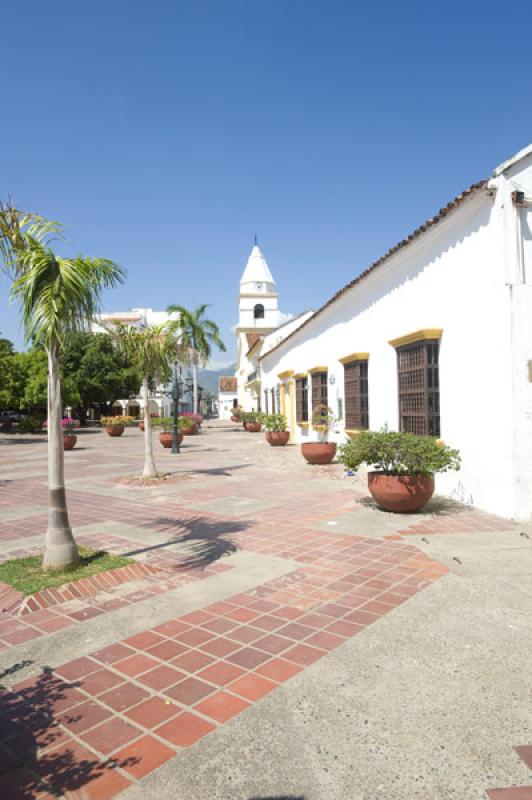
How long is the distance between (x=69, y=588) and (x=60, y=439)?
1.38m

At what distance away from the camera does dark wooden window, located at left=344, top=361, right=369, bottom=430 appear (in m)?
12.3

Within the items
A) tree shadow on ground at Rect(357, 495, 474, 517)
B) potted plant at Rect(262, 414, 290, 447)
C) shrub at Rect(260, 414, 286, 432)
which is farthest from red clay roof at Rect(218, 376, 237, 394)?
tree shadow on ground at Rect(357, 495, 474, 517)

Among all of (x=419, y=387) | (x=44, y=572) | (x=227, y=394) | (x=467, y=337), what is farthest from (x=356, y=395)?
(x=227, y=394)

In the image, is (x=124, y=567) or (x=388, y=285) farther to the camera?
(x=388, y=285)

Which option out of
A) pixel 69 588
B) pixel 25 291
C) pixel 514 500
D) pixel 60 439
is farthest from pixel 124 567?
pixel 514 500

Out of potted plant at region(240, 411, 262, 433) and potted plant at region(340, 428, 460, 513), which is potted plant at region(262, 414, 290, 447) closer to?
potted plant at region(240, 411, 262, 433)

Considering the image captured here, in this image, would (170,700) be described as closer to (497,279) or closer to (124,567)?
(124,567)

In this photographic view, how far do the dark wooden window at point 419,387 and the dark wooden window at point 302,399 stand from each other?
8880 mm

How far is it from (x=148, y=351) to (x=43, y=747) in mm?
8691

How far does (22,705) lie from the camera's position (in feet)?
9.48

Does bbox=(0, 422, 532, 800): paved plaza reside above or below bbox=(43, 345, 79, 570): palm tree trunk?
below

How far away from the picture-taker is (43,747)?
2525 mm

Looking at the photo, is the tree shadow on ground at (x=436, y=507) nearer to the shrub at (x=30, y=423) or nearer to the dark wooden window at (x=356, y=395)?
the dark wooden window at (x=356, y=395)

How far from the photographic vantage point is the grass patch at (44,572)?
469 cm
